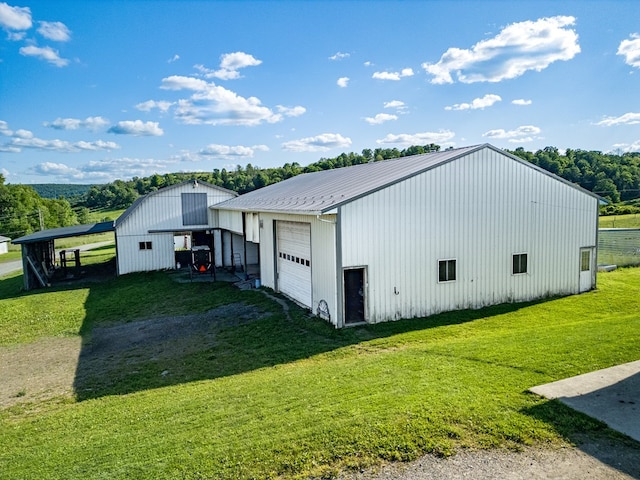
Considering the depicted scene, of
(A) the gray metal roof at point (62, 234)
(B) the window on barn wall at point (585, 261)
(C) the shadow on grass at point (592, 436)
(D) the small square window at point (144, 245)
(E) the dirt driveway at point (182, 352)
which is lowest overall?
(E) the dirt driveway at point (182, 352)

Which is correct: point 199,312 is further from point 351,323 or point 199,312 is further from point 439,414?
point 439,414

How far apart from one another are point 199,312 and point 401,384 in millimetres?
10463

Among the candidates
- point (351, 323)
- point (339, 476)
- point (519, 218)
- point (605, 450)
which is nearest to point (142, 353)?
point (351, 323)

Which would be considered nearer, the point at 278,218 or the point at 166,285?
the point at 278,218

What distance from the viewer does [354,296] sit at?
13.2 meters

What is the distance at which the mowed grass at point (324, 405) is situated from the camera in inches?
220

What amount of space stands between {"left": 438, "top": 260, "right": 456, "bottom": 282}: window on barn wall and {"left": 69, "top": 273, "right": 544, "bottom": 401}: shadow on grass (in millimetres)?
1092

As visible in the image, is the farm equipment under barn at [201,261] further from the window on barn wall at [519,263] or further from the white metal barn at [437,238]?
the window on barn wall at [519,263]

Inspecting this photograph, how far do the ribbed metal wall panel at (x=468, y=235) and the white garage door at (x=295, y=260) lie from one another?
110 inches

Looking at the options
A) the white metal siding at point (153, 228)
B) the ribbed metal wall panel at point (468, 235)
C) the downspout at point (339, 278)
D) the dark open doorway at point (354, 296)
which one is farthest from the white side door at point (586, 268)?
the white metal siding at point (153, 228)

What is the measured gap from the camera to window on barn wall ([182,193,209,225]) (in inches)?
1056

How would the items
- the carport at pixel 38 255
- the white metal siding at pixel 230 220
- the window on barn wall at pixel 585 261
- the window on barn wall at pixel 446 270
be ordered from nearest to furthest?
the window on barn wall at pixel 446 270 → the window on barn wall at pixel 585 261 → the white metal siding at pixel 230 220 → the carport at pixel 38 255

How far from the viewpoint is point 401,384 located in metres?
7.51

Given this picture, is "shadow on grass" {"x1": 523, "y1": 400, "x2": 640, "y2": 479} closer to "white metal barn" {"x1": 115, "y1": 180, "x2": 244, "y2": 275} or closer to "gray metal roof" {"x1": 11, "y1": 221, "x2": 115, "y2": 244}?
"white metal barn" {"x1": 115, "y1": 180, "x2": 244, "y2": 275}
